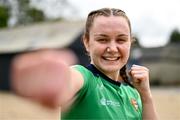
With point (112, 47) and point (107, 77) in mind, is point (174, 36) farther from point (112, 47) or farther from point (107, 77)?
point (112, 47)

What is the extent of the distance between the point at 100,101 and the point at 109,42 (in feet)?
0.81

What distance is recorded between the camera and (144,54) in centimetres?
5703

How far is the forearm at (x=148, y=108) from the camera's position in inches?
93.6

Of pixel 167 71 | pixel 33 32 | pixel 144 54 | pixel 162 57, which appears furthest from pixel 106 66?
pixel 144 54

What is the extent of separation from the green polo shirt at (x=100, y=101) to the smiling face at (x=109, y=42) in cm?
5

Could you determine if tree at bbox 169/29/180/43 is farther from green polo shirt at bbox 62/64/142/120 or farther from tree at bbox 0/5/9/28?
green polo shirt at bbox 62/64/142/120

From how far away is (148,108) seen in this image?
7.88 ft

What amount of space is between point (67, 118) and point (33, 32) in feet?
94.3

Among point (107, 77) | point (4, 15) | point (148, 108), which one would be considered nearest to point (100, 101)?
point (107, 77)

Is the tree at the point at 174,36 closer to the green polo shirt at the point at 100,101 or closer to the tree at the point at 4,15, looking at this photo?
the tree at the point at 4,15

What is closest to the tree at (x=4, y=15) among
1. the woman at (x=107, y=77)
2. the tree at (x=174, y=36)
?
the tree at (x=174, y=36)

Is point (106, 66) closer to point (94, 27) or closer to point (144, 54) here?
point (94, 27)

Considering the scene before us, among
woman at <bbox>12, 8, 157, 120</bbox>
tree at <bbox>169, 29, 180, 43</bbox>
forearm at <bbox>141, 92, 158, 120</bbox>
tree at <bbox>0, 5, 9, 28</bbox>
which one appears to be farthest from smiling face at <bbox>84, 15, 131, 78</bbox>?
tree at <bbox>169, 29, 180, 43</bbox>

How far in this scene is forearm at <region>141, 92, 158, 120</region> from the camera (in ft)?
7.80
